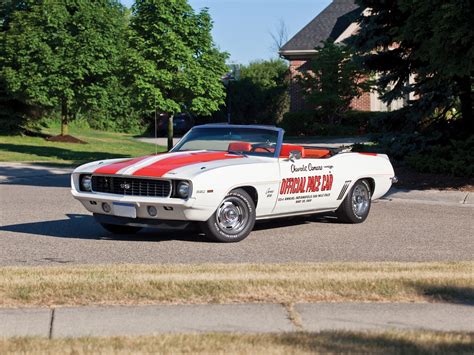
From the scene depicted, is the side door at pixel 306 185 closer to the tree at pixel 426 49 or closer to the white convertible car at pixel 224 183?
the white convertible car at pixel 224 183

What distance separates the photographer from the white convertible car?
10008 millimetres

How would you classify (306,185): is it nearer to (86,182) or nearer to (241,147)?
(241,147)

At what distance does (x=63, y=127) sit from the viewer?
38625 mm

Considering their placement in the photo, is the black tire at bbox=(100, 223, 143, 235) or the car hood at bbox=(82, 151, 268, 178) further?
the black tire at bbox=(100, 223, 143, 235)

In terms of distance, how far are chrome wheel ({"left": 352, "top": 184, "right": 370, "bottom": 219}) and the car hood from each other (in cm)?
202

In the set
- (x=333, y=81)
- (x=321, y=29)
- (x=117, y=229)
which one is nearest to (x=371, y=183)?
(x=117, y=229)

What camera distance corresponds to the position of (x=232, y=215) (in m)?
10.5

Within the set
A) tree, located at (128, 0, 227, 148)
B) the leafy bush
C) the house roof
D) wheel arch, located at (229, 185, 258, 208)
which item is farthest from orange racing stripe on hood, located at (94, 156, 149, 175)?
the house roof

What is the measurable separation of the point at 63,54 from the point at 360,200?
25.7 meters

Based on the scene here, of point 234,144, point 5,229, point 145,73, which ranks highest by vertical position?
point 145,73

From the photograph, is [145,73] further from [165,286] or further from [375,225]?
[165,286]

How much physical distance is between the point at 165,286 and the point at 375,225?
5896mm

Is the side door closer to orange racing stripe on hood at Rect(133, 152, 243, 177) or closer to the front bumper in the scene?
orange racing stripe on hood at Rect(133, 152, 243, 177)

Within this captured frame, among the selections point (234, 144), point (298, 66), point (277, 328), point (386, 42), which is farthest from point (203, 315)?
point (298, 66)
